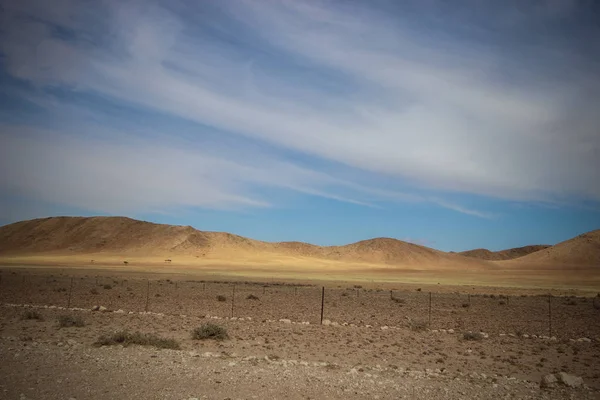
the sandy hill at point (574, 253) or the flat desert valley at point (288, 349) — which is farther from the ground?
the sandy hill at point (574, 253)

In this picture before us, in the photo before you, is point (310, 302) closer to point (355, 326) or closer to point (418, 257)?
point (355, 326)

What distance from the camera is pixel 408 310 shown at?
32.6 metres

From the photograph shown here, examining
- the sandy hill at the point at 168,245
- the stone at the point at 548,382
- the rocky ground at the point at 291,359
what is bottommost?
the rocky ground at the point at 291,359

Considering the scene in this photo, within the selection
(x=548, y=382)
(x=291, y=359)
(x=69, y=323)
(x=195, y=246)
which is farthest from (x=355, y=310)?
(x=195, y=246)

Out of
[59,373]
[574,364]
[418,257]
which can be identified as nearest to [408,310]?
[574,364]

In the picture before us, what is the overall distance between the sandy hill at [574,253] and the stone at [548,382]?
154846 mm

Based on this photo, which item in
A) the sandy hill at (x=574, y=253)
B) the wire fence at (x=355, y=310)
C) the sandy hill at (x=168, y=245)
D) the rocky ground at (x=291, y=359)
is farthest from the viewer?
the sandy hill at (x=574, y=253)

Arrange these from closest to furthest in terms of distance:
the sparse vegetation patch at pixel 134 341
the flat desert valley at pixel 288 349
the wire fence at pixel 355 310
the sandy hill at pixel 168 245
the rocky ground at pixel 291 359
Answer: the rocky ground at pixel 291 359 < the flat desert valley at pixel 288 349 < the sparse vegetation patch at pixel 134 341 < the wire fence at pixel 355 310 < the sandy hill at pixel 168 245

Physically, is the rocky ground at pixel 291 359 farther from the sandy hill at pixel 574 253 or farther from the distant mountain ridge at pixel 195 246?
the sandy hill at pixel 574 253

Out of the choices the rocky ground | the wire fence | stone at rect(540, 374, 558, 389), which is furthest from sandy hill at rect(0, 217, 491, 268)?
stone at rect(540, 374, 558, 389)

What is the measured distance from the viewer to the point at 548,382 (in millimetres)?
12719

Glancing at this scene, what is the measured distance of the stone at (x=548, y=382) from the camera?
12.6 metres

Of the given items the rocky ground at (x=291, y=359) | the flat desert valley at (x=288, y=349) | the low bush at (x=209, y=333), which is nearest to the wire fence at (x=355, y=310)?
the flat desert valley at (x=288, y=349)

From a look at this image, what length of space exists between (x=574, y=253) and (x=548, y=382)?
170 m
